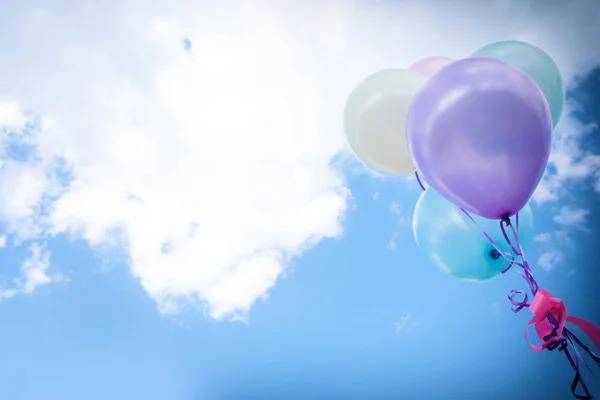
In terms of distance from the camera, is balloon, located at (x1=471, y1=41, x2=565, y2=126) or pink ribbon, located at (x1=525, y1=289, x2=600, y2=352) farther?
balloon, located at (x1=471, y1=41, x2=565, y2=126)

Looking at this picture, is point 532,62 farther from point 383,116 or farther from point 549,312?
point 549,312

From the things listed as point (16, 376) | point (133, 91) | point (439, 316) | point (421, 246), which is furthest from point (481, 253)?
point (16, 376)

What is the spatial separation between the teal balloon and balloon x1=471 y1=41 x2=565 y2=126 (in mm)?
408

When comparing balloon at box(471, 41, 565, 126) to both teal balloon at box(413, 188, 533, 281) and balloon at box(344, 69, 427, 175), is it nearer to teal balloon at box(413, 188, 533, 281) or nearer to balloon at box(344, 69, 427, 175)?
balloon at box(344, 69, 427, 175)

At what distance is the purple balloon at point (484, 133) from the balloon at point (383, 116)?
0.27 m

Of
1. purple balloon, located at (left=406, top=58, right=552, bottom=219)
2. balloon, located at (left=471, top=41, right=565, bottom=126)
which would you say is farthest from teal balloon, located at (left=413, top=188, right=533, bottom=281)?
balloon, located at (left=471, top=41, right=565, bottom=126)

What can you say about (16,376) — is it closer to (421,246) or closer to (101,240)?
(101,240)

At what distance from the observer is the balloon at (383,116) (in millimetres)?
1564

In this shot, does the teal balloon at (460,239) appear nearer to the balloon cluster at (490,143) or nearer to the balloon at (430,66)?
the balloon cluster at (490,143)

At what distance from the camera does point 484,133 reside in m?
1.20

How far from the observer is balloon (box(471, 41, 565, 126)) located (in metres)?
1.50

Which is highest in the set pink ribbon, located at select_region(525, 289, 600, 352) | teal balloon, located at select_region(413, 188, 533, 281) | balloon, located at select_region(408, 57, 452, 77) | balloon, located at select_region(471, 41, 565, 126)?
balloon, located at select_region(408, 57, 452, 77)

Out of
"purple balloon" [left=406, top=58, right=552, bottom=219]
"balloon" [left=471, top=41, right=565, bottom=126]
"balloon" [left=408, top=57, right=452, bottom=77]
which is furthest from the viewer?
"balloon" [left=408, top=57, right=452, bottom=77]

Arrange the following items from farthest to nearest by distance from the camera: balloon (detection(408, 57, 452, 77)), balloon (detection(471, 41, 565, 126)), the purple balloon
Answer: balloon (detection(408, 57, 452, 77)) → balloon (detection(471, 41, 565, 126)) → the purple balloon
